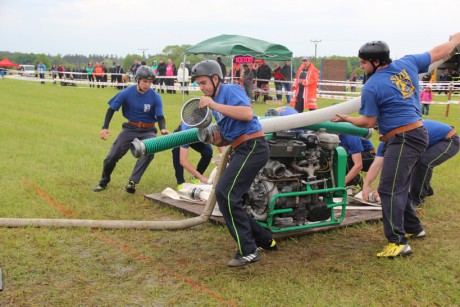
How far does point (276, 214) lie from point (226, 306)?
1.46 meters

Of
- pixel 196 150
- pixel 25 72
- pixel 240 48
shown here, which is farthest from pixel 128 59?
pixel 196 150

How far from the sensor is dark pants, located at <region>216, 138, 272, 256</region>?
4.50 meters

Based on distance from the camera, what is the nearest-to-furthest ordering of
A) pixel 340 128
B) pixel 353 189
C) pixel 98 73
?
1. pixel 340 128
2. pixel 353 189
3. pixel 98 73

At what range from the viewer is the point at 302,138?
5.18 metres

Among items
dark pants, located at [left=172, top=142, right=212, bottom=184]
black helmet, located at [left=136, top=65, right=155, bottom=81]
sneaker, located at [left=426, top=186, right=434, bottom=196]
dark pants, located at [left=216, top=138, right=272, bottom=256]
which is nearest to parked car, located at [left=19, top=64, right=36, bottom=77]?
dark pants, located at [left=172, top=142, right=212, bottom=184]

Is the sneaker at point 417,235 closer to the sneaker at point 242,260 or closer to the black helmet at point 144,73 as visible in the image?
the sneaker at point 242,260

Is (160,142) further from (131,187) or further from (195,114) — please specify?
(131,187)

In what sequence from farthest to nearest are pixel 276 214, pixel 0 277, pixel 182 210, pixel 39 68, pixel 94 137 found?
pixel 39 68
pixel 94 137
pixel 182 210
pixel 276 214
pixel 0 277

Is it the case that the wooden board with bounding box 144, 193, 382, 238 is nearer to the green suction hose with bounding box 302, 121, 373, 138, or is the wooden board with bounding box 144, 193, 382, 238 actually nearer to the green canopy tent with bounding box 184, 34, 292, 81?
the green suction hose with bounding box 302, 121, 373, 138

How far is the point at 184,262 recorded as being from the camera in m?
4.78

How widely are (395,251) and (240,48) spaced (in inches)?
688

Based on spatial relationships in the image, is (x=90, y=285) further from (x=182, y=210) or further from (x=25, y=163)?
(x=25, y=163)

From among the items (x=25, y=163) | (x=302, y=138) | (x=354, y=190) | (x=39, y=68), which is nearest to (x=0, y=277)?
(x=302, y=138)

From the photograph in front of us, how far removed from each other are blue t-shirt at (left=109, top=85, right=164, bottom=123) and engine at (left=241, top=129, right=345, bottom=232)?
2.69 m
